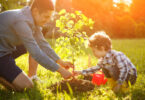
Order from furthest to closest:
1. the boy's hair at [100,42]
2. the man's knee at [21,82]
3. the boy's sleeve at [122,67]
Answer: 1. the boy's hair at [100,42]
2. the boy's sleeve at [122,67]
3. the man's knee at [21,82]

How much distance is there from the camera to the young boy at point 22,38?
2.52m

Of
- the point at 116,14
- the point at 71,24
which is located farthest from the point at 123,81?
the point at 116,14

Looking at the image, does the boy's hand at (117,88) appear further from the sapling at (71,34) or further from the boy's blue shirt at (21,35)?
the boy's blue shirt at (21,35)

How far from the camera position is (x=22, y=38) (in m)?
2.59

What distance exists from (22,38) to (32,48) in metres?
0.20

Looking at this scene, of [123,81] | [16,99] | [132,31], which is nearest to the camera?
[16,99]

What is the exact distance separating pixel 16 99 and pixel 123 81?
1473 millimetres

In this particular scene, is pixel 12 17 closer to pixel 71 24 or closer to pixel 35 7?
pixel 35 7

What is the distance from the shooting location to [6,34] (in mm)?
2793

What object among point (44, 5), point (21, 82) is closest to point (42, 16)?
point (44, 5)

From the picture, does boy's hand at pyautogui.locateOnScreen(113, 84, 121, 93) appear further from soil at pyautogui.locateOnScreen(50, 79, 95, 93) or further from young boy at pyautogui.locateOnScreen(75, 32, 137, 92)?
soil at pyautogui.locateOnScreen(50, 79, 95, 93)

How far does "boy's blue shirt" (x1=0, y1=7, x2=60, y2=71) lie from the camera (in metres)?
2.51

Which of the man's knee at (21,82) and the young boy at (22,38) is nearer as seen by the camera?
the young boy at (22,38)

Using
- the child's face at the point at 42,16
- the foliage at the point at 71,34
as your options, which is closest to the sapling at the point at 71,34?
the foliage at the point at 71,34
